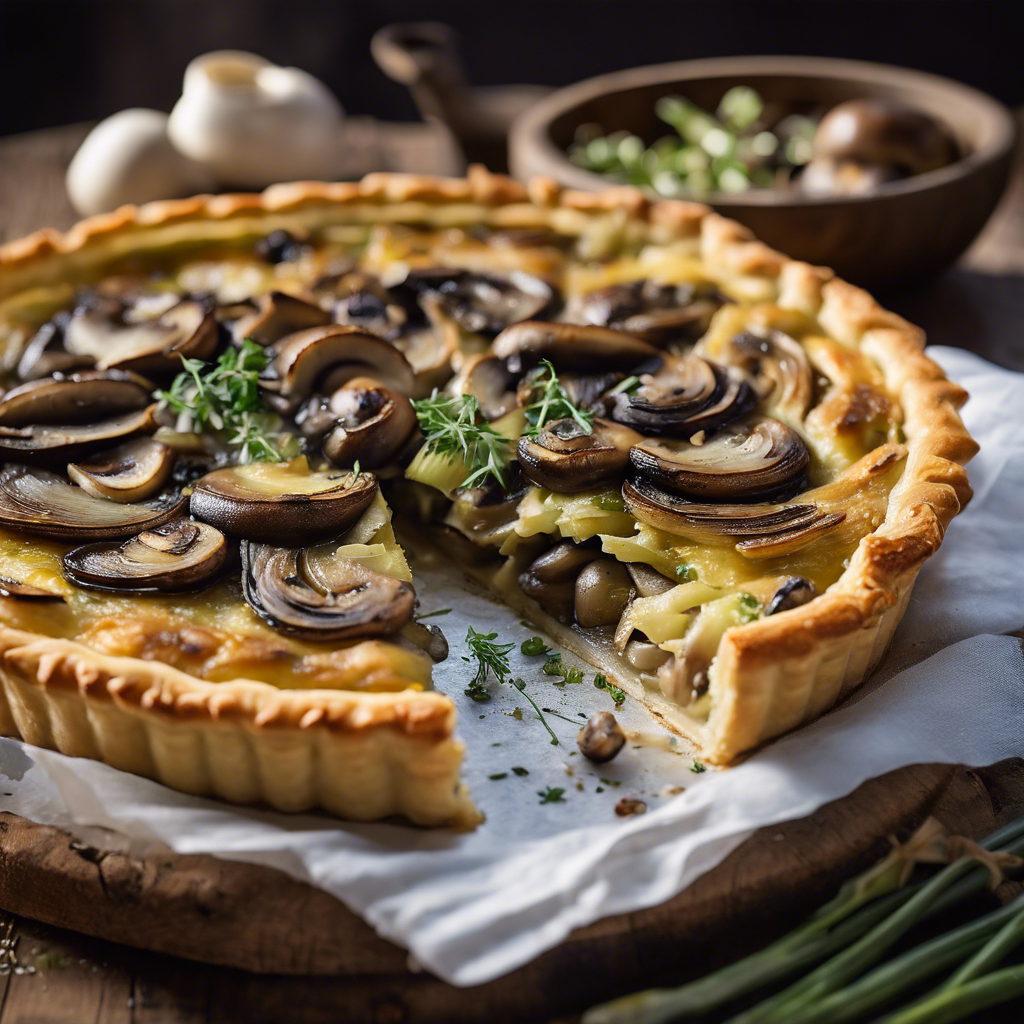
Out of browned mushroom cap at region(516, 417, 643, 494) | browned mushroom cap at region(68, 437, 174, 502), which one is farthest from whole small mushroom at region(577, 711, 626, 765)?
browned mushroom cap at region(68, 437, 174, 502)

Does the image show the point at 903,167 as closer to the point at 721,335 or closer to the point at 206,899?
the point at 721,335

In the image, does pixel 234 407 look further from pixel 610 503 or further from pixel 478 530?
pixel 610 503

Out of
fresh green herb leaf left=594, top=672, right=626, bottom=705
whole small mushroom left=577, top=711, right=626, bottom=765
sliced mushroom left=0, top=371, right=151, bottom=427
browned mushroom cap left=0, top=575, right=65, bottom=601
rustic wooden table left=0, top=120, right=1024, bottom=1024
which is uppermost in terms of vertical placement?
sliced mushroom left=0, top=371, right=151, bottom=427

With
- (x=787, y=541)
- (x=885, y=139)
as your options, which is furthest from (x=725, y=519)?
(x=885, y=139)

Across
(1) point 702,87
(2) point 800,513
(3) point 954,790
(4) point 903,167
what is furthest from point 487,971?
(1) point 702,87

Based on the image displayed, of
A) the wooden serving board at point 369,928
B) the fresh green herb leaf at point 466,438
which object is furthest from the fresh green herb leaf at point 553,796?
the fresh green herb leaf at point 466,438

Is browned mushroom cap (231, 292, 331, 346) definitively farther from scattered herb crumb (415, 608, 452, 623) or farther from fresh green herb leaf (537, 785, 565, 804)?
fresh green herb leaf (537, 785, 565, 804)
